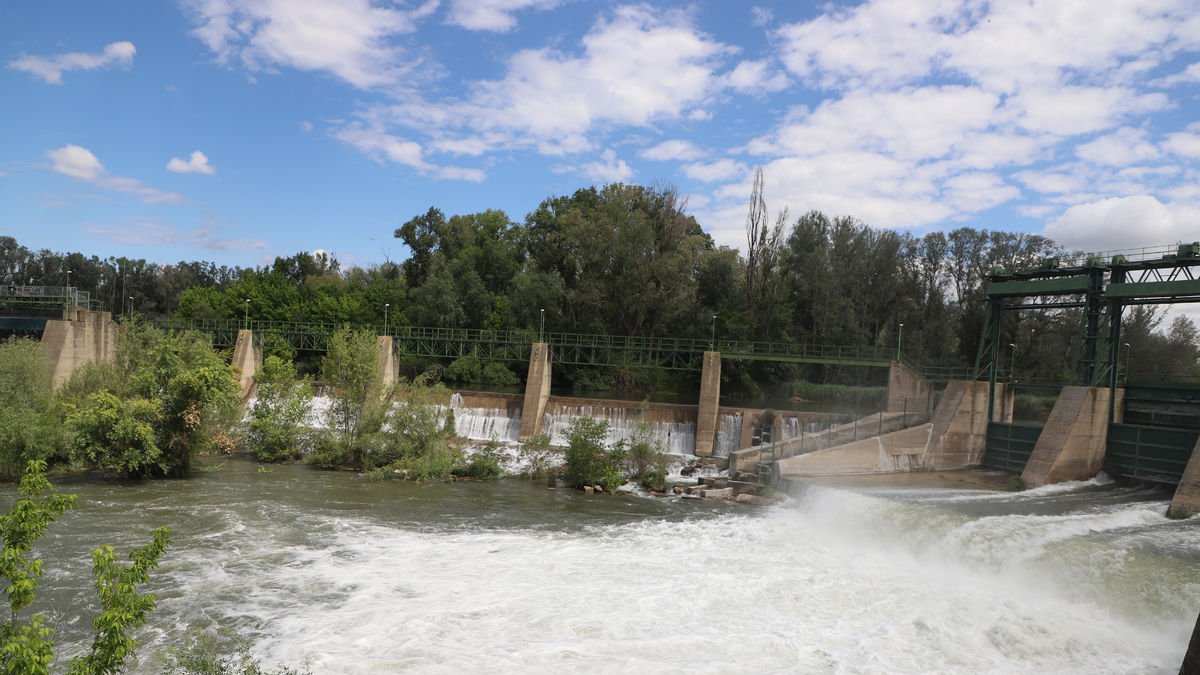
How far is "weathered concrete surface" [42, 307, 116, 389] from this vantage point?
38250mm

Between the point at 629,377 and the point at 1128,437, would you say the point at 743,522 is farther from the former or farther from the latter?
the point at 629,377

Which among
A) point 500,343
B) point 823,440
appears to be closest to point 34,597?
point 823,440

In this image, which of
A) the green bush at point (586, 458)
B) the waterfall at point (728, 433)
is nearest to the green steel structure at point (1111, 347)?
the waterfall at point (728, 433)

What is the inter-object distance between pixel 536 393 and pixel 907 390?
1812 cm

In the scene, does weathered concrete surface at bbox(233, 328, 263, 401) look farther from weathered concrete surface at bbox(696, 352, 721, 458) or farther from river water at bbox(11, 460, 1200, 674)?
weathered concrete surface at bbox(696, 352, 721, 458)

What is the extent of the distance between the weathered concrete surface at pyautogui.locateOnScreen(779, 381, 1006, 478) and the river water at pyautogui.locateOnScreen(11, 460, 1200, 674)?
10.2 ft

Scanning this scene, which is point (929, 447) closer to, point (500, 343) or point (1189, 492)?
point (1189, 492)

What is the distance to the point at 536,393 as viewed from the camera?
125 ft

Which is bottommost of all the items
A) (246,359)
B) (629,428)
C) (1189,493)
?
(629,428)

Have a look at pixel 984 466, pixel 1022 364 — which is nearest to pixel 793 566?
pixel 984 466

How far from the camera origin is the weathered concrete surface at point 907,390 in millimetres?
34812

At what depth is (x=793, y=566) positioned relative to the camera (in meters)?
18.6

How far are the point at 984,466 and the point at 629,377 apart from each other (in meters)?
25.2

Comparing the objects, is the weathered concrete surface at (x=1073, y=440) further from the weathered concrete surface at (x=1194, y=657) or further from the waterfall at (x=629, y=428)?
the weathered concrete surface at (x=1194, y=657)
